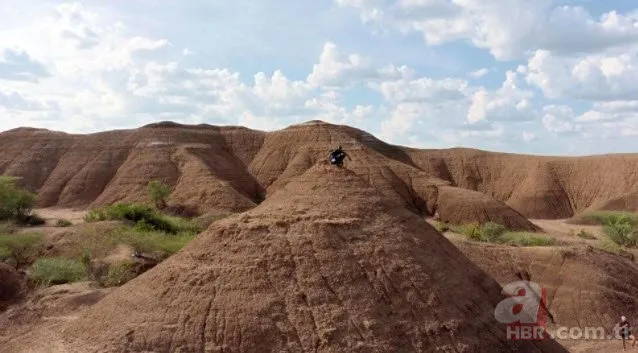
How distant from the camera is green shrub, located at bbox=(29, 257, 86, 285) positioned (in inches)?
948

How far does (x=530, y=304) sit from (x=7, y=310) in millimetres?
17579

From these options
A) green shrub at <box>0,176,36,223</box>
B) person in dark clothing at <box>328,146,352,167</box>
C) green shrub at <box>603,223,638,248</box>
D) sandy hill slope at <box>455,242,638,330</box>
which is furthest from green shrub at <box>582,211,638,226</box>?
green shrub at <box>0,176,36,223</box>

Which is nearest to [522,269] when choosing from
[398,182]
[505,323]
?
[505,323]

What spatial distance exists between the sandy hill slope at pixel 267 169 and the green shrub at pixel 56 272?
92.7 feet

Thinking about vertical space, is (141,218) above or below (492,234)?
above

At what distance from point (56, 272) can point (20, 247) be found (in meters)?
7.94

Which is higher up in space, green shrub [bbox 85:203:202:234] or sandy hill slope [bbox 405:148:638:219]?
sandy hill slope [bbox 405:148:638:219]

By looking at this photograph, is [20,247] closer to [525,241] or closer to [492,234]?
[492,234]

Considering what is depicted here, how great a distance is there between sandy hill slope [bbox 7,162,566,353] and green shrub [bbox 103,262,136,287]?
31.2 feet

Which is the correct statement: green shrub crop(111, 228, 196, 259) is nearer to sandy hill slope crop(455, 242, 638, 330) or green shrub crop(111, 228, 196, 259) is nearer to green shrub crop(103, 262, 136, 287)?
green shrub crop(103, 262, 136, 287)

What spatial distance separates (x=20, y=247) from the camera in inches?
1219

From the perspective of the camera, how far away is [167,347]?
11203 millimetres

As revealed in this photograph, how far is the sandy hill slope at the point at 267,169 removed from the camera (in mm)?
59344

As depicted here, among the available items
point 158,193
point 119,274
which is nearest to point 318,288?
point 119,274
